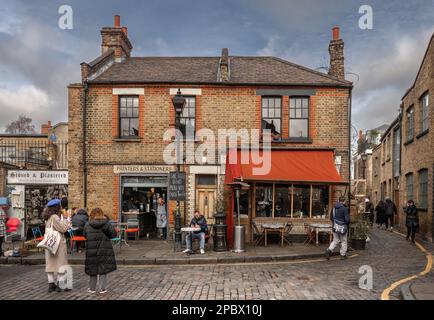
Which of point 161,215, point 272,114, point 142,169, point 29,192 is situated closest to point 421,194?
point 272,114

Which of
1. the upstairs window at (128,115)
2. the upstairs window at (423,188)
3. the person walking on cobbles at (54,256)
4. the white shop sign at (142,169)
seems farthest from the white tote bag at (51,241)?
the upstairs window at (423,188)

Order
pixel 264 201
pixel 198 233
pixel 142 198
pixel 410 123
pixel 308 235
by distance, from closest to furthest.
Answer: pixel 198 233 < pixel 308 235 < pixel 264 201 < pixel 142 198 < pixel 410 123

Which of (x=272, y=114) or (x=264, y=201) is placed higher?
(x=272, y=114)

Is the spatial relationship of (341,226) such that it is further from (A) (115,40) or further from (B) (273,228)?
(A) (115,40)

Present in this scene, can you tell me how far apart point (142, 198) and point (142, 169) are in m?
1.52

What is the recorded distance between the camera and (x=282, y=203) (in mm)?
14859

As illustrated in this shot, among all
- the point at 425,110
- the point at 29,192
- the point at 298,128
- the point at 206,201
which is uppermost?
the point at 425,110

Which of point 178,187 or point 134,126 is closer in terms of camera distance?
point 178,187

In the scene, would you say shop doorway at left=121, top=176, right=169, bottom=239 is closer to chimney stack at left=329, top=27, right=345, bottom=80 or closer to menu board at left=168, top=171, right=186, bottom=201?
menu board at left=168, top=171, right=186, bottom=201

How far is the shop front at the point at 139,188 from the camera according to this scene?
52.7ft

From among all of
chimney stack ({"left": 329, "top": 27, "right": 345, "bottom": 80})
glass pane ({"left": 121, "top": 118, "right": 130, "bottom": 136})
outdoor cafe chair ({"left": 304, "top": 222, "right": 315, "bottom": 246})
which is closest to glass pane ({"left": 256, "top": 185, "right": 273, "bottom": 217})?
outdoor cafe chair ({"left": 304, "top": 222, "right": 315, "bottom": 246})

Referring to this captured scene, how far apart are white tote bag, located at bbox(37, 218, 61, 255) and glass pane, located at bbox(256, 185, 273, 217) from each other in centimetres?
836

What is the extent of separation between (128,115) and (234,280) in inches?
371

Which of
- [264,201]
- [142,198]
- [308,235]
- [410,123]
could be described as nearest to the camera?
[308,235]
